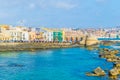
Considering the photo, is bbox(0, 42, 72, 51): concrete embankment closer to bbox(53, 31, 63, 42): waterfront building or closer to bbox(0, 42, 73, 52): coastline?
bbox(0, 42, 73, 52): coastline

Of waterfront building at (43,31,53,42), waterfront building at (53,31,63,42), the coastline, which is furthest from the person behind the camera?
waterfront building at (53,31,63,42)

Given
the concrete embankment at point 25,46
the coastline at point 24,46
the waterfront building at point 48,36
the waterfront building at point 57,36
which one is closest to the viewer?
the coastline at point 24,46

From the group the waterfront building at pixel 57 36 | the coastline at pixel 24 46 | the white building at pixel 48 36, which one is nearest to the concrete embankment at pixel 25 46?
the coastline at pixel 24 46

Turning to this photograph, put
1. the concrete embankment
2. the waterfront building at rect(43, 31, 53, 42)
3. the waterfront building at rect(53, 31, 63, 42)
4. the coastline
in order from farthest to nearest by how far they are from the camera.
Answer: the waterfront building at rect(53, 31, 63, 42) → the waterfront building at rect(43, 31, 53, 42) → the concrete embankment → the coastline

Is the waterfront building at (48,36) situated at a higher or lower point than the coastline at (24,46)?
higher

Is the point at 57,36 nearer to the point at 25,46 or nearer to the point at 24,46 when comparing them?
the point at 25,46

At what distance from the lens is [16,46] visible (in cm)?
10506

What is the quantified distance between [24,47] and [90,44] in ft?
152

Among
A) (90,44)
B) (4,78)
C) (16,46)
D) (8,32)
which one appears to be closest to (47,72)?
(4,78)

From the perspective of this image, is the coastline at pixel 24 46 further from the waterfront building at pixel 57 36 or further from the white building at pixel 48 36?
the waterfront building at pixel 57 36

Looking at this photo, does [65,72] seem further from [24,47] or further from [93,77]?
[24,47]

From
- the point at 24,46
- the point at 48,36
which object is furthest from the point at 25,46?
the point at 48,36

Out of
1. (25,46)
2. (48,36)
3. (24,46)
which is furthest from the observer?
(48,36)

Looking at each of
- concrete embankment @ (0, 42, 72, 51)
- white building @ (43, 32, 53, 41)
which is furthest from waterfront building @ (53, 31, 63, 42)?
concrete embankment @ (0, 42, 72, 51)
